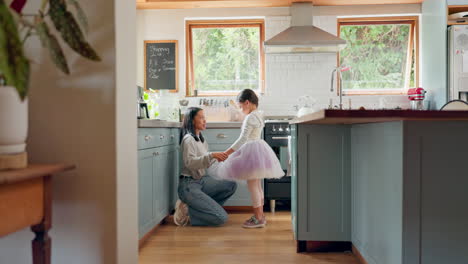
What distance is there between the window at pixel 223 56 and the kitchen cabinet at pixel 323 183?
2.38m

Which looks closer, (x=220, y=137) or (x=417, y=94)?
(x=220, y=137)

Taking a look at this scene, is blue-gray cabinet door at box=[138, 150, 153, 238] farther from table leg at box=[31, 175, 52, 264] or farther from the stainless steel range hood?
the stainless steel range hood

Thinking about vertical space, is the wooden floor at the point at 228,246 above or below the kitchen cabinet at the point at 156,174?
below

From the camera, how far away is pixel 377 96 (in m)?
4.80

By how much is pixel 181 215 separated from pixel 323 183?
1475 millimetres

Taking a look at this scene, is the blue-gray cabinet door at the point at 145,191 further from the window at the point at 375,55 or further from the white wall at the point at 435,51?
the white wall at the point at 435,51

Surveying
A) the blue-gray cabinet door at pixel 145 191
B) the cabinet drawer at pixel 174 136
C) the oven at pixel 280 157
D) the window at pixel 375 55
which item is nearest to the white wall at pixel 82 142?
the blue-gray cabinet door at pixel 145 191

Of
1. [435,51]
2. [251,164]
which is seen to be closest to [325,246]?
[251,164]

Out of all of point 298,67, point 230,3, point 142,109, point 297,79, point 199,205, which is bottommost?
point 199,205

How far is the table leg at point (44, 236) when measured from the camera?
1274mm

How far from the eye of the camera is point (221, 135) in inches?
161

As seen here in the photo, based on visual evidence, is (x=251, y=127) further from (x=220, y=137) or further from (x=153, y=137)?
(x=153, y=137)

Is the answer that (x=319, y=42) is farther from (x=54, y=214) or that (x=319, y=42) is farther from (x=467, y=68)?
(x=54, y=214)

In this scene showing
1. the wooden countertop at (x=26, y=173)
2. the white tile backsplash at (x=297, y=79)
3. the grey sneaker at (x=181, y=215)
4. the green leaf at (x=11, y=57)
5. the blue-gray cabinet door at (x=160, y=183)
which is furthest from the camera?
the white tile backsplash at (x=297, y=79)
